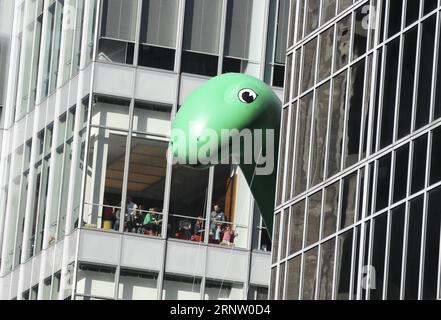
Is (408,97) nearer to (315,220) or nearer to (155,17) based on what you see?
(315,220)

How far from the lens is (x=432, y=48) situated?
39375mm

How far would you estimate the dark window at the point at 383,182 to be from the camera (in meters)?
40.5

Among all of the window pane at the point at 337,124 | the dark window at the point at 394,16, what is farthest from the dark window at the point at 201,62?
the dark window at the point at 394,16

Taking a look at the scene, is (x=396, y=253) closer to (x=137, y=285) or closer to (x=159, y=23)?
(x=137, y=285)

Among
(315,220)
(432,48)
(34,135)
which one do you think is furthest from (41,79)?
(432,48)

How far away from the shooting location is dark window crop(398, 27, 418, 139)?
4016cm

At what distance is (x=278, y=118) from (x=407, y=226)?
9.07 meters

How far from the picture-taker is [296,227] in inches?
1772

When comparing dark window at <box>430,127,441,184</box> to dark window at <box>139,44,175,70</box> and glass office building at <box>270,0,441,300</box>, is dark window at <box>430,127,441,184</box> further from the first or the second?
dark window at <box>139,44,175,70</box>

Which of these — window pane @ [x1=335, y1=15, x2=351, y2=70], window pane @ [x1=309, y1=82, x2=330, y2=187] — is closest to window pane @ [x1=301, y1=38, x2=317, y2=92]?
window pane @ [x1=309, y1=82, x2=330, y2=187]

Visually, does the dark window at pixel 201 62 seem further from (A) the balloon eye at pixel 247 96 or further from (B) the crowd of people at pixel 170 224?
(A) the balloon eye at pixel 247 96

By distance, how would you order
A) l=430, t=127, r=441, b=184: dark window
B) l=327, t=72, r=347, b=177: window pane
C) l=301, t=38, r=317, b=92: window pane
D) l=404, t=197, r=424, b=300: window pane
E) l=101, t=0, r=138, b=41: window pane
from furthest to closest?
l=101, t=0, r=138, b=41: window pane → l=301, t=38, r=317, b=92: window pane → l=327, t=72, r=347, b=177: window pane → l=404, t=197, r=424, b=300: window pane → l=430, t=127, r=441, b=184: dark window

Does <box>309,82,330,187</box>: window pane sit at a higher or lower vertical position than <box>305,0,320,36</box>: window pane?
lower

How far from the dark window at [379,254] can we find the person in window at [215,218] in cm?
1657
